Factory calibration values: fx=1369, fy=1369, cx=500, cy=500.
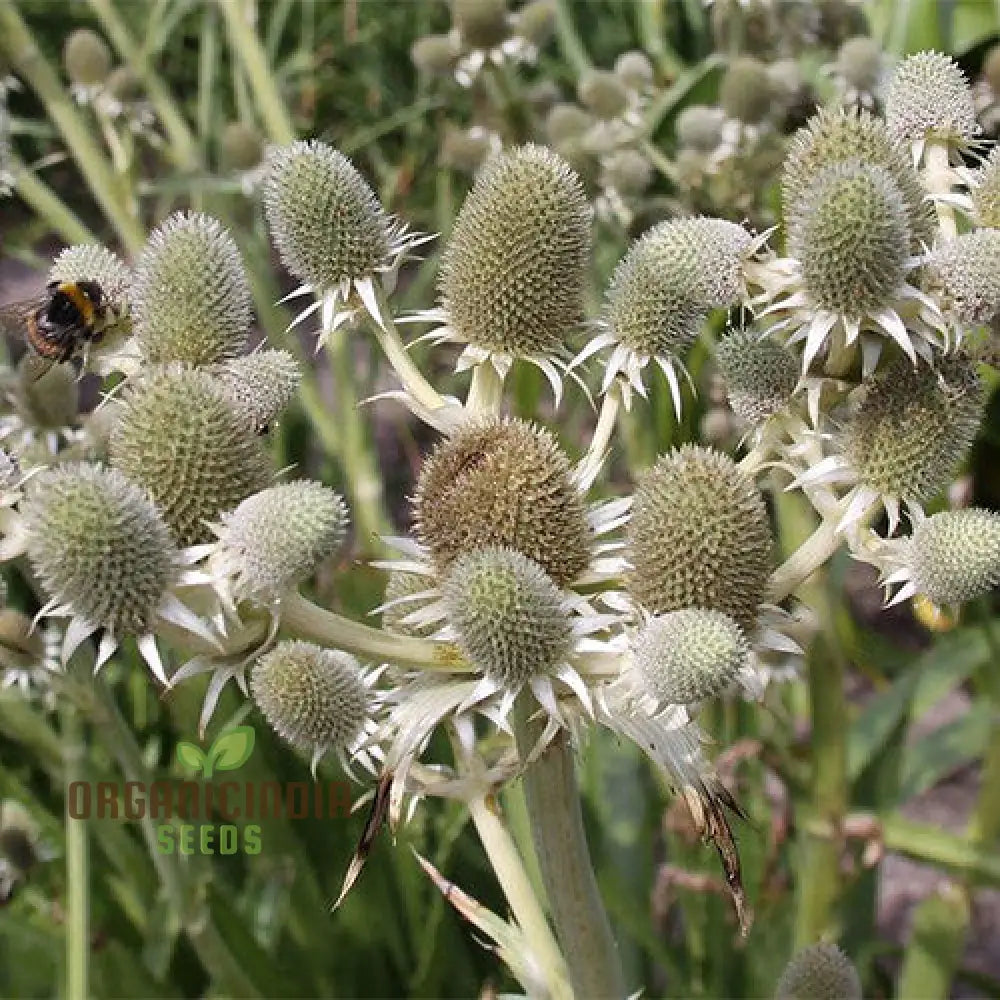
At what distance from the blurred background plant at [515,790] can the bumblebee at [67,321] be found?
→ 5cm

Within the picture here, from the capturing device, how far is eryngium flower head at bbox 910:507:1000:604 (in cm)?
93

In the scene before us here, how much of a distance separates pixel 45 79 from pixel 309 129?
1.65 metres

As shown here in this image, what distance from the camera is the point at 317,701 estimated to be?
42.5 inches

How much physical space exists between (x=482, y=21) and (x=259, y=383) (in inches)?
67.1

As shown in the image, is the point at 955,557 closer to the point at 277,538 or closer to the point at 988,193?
the point at 988,193

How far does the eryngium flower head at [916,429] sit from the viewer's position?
973 millimetres

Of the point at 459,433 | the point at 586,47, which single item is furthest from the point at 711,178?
the point at 586,47

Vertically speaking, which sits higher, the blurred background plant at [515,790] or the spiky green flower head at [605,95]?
the spiky green flower head at [605,95]

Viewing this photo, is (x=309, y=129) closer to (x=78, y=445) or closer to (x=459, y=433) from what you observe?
(x=78, y=445)

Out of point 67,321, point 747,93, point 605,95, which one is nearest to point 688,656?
point 67,321

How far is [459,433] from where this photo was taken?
3.30 ft

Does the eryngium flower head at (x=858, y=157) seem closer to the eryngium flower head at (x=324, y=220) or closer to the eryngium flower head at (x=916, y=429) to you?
the eryngium flower head at (x=916, y=429)

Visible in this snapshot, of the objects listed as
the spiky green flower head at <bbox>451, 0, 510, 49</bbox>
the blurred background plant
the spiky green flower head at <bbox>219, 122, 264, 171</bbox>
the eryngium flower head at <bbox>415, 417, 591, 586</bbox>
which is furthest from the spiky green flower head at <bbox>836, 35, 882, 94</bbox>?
the eryngium flower head at <bbox>415, 417, 591, 586</bbox>

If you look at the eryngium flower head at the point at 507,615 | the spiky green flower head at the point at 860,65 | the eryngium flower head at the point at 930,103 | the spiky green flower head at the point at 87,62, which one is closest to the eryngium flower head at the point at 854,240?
the eryngium flower head at the point at 930,103
